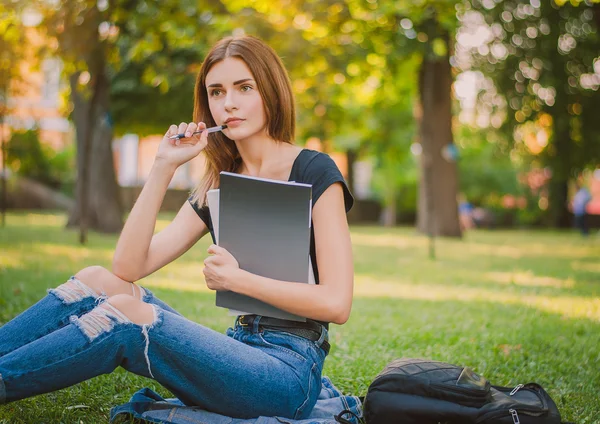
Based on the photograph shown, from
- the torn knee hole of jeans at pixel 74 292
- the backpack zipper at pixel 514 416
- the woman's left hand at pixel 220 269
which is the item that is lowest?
the backpack zipper at pixel 514 416

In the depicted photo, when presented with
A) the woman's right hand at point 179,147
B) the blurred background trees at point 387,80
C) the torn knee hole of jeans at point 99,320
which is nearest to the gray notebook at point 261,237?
the woman's right hand at point 179,147

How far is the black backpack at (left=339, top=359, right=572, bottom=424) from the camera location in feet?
8.81

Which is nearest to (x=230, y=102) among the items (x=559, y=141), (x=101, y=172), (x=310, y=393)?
(x=310, y=393)

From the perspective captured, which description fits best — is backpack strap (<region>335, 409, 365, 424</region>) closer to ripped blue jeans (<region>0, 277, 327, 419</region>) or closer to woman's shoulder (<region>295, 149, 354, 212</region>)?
ripped blue jeans (<region>0, 277, 327, 419</region>)

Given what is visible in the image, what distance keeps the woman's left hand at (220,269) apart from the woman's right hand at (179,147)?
0.50m

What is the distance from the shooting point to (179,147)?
9.45ft

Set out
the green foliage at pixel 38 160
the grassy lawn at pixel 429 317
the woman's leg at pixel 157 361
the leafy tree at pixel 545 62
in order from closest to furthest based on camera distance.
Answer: the woman's leg at pixel 157 361 → the grassy lawn at pixel 429 317 → the leafy tree at pixel 545 62 → the green foliage at pixel 38 160

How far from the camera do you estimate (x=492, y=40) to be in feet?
62.1

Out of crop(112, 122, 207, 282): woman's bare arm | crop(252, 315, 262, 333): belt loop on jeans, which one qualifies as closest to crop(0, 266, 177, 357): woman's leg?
crop(112, 122, 207, 282): woman's bare arm

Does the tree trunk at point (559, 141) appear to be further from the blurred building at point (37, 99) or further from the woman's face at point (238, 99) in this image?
the woman's face at point (238, 99)

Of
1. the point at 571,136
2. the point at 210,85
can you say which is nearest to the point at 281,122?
the point at 210,85

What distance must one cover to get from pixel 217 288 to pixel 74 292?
1.82 feet

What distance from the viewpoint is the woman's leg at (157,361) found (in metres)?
2.31

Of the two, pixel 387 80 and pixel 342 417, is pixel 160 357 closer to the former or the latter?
pixel 342 417
